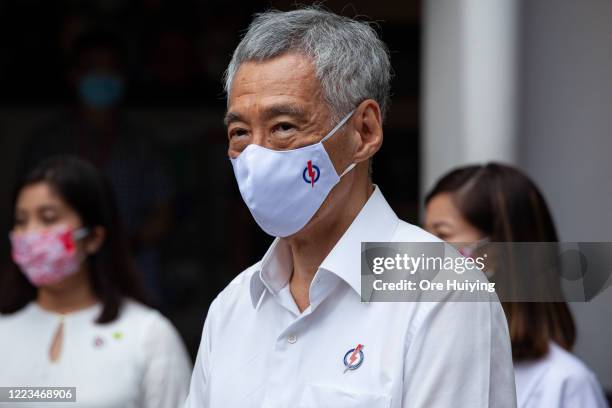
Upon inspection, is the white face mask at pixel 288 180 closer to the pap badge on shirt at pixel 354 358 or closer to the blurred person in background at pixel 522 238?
the pap badge on shirt at pixel 354 358

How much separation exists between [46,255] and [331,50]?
6.17 feet

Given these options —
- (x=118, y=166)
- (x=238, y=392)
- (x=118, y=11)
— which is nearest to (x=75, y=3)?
(x=118, y=11)

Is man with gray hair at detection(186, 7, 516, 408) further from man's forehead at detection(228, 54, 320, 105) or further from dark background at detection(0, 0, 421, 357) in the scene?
dark background at detection(0, 0, 421, 357)

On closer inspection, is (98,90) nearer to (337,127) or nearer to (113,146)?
(113,146)

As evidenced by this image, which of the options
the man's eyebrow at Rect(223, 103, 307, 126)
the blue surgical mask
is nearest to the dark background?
the blue surgical mask

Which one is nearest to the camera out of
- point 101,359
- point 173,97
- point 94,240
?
point 101,359

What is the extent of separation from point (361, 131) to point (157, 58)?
4.98 metres

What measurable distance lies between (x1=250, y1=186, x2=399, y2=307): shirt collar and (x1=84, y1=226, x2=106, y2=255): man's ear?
1.65 meters

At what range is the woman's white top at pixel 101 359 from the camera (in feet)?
11.5

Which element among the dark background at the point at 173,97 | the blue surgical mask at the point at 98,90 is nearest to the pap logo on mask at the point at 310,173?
the blue surgical mask at the point at 98,90

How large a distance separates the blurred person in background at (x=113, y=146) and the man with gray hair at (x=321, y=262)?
3574mm

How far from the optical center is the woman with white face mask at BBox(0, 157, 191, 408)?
3.55 metres

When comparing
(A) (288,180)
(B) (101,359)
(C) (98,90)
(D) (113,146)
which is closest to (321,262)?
(A) (288,180)

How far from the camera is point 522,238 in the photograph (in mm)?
3277
